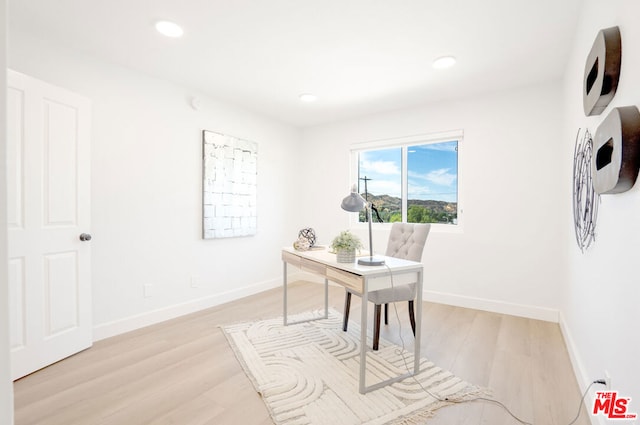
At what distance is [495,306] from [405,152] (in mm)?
2075

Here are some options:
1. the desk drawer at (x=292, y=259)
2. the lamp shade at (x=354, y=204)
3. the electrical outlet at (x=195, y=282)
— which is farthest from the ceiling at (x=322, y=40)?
the electrical outlet at (x=195, y=282)

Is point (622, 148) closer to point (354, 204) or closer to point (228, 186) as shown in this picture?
point (354, 204)

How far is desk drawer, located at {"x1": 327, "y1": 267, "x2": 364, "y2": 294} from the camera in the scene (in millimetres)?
1900

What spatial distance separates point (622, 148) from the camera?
1.06m

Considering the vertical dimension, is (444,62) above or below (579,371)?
above

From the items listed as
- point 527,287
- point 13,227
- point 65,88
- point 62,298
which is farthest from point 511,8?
point 62,298

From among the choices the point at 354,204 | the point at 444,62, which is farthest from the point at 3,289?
the point at 444,62

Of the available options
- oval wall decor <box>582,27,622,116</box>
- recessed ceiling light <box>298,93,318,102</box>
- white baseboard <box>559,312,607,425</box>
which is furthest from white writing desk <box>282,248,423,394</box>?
recessed ceiling light <box>298,93,318,102</box>

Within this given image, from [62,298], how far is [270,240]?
2.45 meters

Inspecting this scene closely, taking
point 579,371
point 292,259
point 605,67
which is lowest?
point 579,371

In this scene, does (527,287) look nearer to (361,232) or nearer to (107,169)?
(361,232)

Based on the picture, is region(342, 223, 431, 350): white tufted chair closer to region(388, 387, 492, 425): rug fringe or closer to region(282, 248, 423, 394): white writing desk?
region(282, 248, 423, 394): white writing desk

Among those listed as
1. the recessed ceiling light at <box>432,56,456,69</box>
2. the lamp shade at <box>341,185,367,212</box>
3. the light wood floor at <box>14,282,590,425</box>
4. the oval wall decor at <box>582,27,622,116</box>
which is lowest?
the light wood floor at <box>14,282,590,425</box>

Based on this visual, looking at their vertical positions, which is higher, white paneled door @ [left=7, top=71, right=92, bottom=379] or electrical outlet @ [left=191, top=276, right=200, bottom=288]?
white paneled door @ [left=7, top=71, right=92, bottom=379]
